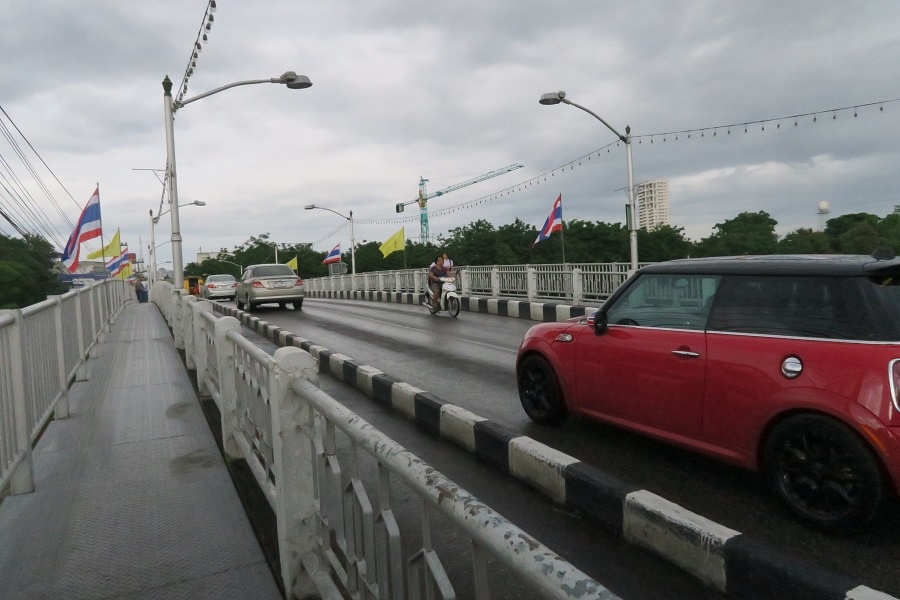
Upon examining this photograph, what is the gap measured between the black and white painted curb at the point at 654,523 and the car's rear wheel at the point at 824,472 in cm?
61

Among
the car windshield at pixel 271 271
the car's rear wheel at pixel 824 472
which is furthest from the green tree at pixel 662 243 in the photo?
the car's rear wheel at pixel 824 472

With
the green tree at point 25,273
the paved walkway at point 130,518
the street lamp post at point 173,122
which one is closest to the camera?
the paved walkway at point 130,518

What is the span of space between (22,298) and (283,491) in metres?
41.4

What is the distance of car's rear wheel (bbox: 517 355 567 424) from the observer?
17.3 feet

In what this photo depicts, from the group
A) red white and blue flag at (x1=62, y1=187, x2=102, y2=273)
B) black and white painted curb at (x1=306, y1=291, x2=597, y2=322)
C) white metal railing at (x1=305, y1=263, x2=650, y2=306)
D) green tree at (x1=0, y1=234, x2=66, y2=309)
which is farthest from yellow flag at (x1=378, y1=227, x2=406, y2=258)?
green tree at (x1=0, y1=234, x2=66, y2=309)

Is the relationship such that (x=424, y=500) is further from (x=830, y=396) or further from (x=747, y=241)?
(x=747, y=241)

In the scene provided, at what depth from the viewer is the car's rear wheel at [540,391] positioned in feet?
17.3

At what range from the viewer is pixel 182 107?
1462 centimetres

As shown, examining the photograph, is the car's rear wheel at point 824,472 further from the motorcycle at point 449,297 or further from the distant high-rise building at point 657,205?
the distant high-rise building at point 657,205

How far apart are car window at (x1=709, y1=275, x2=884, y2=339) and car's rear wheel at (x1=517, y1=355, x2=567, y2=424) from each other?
165 centimetres

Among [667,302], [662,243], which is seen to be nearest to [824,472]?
[667,302]

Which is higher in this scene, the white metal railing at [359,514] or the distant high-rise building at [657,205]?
the distant high-rise building at [657,205]

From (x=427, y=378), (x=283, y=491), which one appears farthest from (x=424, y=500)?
(x=427, y=378)

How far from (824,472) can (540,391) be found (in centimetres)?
250
